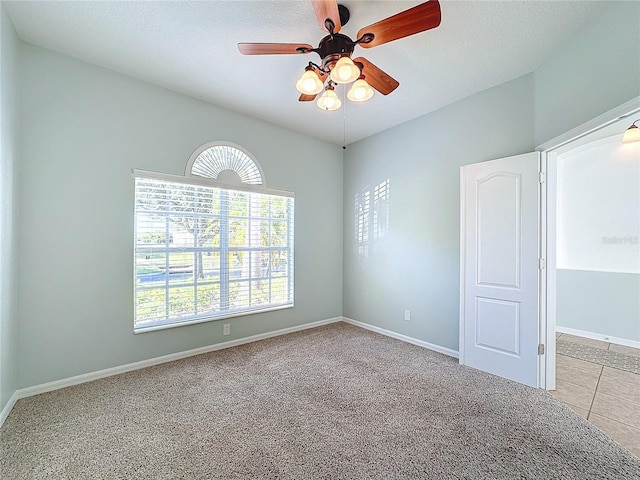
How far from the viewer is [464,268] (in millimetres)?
2934

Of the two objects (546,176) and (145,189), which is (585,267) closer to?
(546,176)

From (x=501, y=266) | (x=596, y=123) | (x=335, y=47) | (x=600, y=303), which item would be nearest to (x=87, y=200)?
(x=335, y=47)

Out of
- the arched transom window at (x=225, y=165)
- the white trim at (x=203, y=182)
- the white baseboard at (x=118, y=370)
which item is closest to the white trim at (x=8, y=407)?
the white baseboard at (x=118, y=370)

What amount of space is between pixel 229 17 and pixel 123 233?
2091 millimetres

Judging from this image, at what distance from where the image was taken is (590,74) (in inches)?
77.9

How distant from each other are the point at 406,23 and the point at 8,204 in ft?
9.68

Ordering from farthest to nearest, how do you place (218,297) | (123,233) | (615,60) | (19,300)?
(218,297), (123,233), (19,300), (615,60)

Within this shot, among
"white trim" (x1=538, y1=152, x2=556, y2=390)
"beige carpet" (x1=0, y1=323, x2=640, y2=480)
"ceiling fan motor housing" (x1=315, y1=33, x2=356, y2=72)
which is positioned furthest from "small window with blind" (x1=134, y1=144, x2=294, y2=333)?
"white trim" (x1=538, y1=152, x2=556, y2=390)

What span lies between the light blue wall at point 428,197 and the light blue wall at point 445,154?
0.4 inches

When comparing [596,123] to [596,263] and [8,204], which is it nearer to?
[596,263]

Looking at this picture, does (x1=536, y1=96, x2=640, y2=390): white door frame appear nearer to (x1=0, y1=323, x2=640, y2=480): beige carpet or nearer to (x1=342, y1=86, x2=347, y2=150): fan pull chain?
(x1=0, y1=323, x2=640, y2=480): beige carpet

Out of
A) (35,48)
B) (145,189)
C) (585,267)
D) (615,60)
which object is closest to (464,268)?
(615,60)

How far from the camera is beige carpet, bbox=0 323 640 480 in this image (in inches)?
61.2

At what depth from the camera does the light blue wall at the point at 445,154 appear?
6.16 feet
